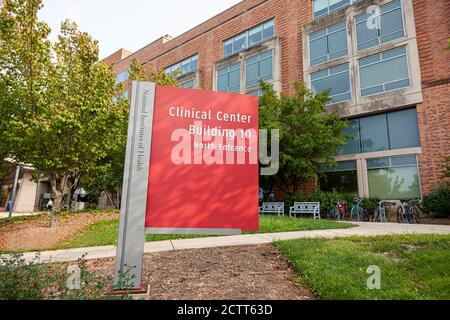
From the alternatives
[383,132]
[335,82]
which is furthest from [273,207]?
[335,82]

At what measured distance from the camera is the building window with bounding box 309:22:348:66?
18.3m

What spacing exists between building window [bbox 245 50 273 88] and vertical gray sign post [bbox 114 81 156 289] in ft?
58.8

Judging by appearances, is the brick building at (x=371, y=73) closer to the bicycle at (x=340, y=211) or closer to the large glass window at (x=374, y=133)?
the large glass window at (x=374, y=133)

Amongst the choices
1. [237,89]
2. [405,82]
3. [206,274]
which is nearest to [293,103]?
[405,82]

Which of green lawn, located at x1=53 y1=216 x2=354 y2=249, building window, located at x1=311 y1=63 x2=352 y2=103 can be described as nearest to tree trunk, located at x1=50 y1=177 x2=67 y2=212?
green lawn, located at x1=53 y1=216 x2=354 y2=249

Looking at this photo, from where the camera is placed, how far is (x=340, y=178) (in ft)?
56.5

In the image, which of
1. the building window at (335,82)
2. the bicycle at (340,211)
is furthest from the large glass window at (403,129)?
the bicycle at (340,211)

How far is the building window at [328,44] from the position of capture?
18266 millimetres

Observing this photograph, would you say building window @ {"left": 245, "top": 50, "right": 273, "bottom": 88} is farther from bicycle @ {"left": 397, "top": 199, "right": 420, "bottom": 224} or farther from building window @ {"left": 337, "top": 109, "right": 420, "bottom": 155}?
bicycle @ {"left": 397, "top": 199, "right": 420, "bottom": 224}

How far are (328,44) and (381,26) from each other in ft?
10.5

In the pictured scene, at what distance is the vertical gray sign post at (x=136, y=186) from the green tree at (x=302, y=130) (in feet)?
35.0

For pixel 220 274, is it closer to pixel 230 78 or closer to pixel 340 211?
pixel 340 211

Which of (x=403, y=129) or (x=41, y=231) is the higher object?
(x=403, y=129)

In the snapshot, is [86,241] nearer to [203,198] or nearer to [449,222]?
[203,198]
